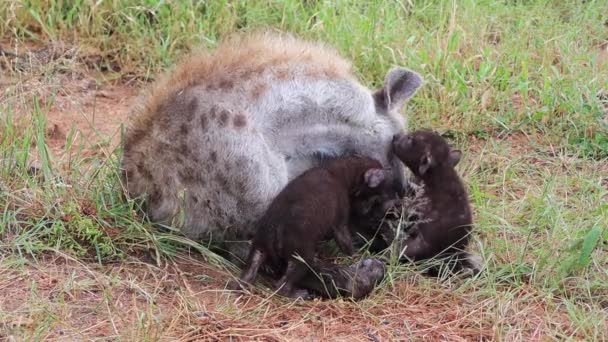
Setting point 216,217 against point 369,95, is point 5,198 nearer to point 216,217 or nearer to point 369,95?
point 216,217

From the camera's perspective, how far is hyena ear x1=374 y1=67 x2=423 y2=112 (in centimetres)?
457

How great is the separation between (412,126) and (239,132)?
1.58m

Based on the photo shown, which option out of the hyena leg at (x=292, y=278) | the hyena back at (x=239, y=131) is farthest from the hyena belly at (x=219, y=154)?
the hyena leg at (x=292, y=278)

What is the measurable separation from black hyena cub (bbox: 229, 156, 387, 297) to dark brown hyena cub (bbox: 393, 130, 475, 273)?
1.09ft

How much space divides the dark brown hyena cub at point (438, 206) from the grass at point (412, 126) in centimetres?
13

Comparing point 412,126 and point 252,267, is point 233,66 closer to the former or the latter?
point 252,267

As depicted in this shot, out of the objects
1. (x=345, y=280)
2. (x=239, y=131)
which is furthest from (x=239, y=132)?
(x=345, y=280)

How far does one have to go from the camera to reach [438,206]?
13.7ft

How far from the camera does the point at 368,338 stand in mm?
3592

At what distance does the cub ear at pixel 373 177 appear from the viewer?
13.8ft

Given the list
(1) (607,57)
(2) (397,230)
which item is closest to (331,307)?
(2) (397,230)

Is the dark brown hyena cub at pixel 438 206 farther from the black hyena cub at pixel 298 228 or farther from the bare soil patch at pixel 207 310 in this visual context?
the black hyena cub at pixel 298 228

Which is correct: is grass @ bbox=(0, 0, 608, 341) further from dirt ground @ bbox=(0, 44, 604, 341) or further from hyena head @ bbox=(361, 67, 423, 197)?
hyena head @ bbox=(361, 67, 423, 197)

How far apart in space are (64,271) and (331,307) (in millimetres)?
1072
